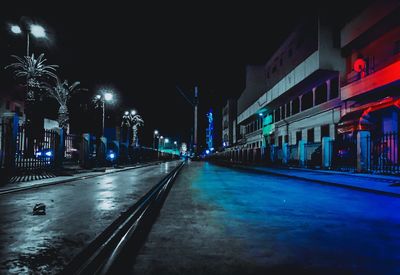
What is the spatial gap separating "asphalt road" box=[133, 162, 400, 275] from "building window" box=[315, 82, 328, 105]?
86.3ft

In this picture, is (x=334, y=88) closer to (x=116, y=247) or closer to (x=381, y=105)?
(x=381, y=105)

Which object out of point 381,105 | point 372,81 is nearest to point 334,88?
point 372,81

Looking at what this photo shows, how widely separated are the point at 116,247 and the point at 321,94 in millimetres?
32234

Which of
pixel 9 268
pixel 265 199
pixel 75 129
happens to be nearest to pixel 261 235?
pixel 9 268

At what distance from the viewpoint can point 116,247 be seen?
377cm

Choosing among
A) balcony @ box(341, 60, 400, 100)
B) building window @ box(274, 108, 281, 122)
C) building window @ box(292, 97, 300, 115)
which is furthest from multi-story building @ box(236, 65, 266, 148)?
balcony @ box(341, 60, 400, 100)

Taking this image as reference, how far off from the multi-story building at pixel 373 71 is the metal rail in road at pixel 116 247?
62.2ft

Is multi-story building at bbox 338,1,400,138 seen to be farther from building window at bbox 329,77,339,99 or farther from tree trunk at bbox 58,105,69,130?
tree trunk at bbox 58,105,69,130

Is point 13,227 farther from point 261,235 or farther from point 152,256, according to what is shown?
point 261,235

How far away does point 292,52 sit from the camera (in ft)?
130

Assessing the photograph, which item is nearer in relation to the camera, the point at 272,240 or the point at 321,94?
the point at 272,240

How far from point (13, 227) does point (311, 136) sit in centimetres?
3281

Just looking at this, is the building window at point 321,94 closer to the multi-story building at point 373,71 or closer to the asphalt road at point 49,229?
the multi-story building at point 373,71

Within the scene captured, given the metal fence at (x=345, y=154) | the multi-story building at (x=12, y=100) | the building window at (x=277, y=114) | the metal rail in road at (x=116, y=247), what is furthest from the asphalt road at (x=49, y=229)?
the multi-story building at (x=12, y=100)
